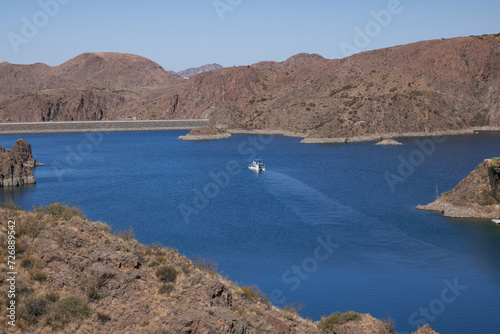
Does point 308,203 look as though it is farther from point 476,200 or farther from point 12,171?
point 12,171

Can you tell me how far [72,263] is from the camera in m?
19.1

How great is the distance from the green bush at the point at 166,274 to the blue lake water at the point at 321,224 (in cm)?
1329

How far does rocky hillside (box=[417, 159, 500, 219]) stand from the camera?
52.6 m

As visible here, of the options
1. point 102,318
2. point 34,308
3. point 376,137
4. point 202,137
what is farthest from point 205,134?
point 34,308

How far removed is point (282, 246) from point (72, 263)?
2885cm

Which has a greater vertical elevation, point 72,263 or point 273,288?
point 72,263

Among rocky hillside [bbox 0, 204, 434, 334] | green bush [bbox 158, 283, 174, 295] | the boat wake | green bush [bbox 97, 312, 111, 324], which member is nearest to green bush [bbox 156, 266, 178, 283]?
rocky hillside [bbox 0, 204, 434, 334]

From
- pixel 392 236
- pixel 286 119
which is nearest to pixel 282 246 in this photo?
pixel 392 236

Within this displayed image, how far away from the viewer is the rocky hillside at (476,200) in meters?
52.6

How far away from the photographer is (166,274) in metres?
19.9

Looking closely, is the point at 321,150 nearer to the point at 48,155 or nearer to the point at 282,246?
the point at 48,155

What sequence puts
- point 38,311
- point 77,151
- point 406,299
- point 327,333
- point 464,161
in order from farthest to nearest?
point 77,151, point 464,161, point 406,299, point 327,333, point 38,311

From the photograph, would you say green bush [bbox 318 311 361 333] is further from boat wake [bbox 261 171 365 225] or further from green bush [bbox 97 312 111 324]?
boat wake [bbox 261 171 365 225]

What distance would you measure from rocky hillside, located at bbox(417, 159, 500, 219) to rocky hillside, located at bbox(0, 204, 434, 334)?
114ft
